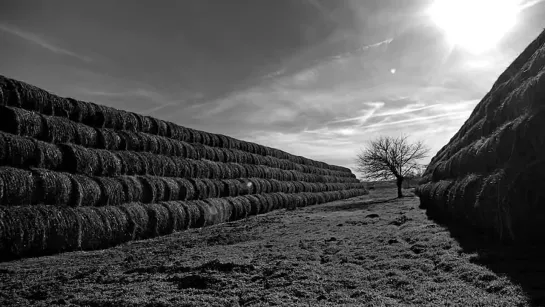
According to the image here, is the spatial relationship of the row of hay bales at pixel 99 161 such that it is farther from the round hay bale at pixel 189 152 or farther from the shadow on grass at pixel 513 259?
the shadow on grass at pixel 513 259

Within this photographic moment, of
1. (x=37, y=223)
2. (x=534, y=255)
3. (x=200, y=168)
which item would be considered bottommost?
(x=534, y=255)

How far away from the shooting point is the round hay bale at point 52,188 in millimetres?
7977

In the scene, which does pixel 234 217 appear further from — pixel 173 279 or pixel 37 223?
pixel 173 279

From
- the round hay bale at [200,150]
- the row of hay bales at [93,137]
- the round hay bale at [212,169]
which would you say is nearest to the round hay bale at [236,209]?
the round hay bale at [212,169]

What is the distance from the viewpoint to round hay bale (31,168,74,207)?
7977mm

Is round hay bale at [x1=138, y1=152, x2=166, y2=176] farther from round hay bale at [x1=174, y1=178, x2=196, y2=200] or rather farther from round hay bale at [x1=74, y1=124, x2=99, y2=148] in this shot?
round hay bale at [x1=74, y1=124, x2=99, y2=148]

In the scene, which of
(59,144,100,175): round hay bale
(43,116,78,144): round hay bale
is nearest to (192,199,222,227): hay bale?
(59,144,100,175): round hay bale

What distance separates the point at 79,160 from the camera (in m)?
9.57

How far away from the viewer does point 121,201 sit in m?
10.5

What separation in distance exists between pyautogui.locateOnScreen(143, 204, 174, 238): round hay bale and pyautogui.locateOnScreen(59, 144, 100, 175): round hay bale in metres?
2.08

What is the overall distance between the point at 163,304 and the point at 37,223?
491cm

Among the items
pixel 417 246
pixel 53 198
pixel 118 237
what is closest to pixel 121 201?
pixel 118 237

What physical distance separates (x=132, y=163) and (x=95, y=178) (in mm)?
1903

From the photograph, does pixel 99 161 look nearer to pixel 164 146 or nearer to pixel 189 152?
pixel 164 146
